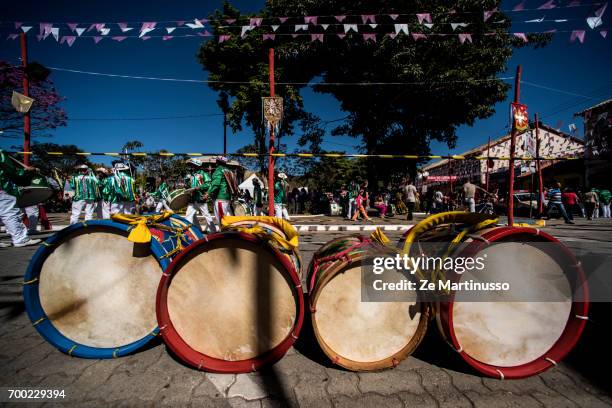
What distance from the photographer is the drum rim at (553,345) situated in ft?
5.11

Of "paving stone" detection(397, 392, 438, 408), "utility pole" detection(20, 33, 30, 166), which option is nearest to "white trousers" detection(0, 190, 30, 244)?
"utility pole" detection(20, 33, 30, 166)

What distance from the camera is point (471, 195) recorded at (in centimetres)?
1064

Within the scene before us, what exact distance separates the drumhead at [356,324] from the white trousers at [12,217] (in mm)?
6897

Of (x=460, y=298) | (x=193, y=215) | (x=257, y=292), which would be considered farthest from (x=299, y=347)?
(x=193, y=215)

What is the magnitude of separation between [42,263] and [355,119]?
1861 centimetres

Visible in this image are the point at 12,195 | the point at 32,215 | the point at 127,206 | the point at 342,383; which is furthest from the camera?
the point at 127,206

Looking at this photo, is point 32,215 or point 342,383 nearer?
point 342,383

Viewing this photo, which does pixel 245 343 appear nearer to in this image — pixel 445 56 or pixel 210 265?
pixel 210 265

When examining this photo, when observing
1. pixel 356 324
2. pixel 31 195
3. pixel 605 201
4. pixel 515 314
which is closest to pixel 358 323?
pixel 356 324

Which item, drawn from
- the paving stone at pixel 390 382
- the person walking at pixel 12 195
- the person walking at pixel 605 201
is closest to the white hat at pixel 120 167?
the person walking at pixel 12 195

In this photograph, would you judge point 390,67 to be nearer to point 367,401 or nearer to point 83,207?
point 83,207

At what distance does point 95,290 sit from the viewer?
1.81m

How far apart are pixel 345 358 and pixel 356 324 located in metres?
0.24

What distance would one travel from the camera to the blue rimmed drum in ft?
5.92
